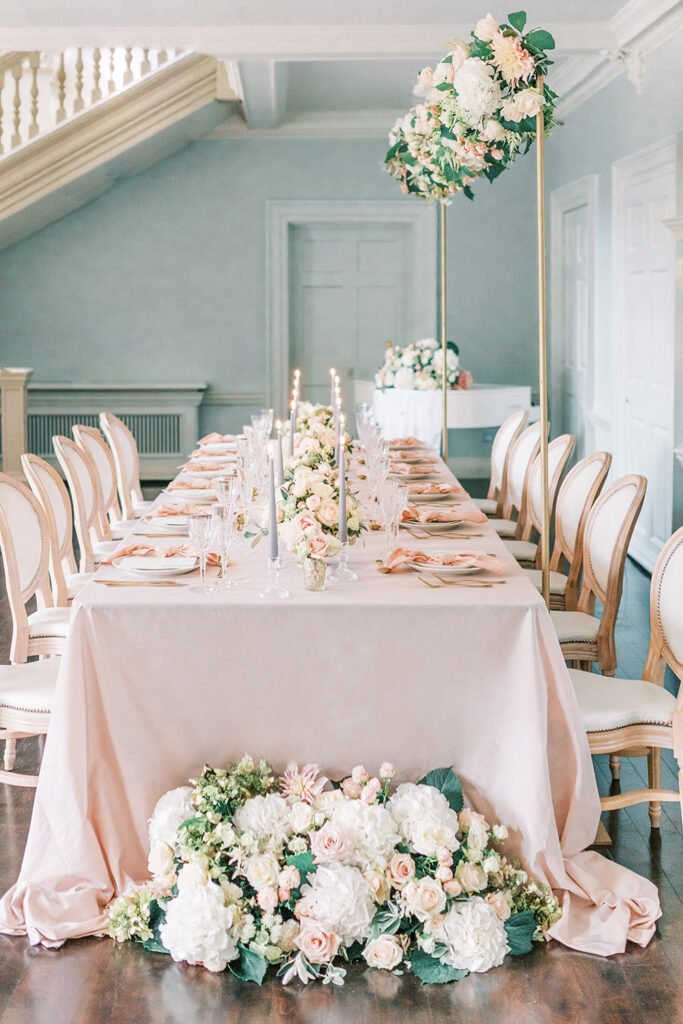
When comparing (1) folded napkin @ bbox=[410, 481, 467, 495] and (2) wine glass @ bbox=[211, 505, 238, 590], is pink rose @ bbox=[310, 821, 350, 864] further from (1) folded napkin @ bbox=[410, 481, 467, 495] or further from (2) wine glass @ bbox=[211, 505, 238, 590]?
(1) folded napkin @ bbox=[410, 481, 467, 495]

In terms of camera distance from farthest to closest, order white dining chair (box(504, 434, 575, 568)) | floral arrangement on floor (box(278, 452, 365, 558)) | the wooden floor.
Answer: white dining chair (box(504, 434, 575, 568))
floral arrangement on floor (box(278, 452, 365, 558))
the wooden floor

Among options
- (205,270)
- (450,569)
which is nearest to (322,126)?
(205,270)

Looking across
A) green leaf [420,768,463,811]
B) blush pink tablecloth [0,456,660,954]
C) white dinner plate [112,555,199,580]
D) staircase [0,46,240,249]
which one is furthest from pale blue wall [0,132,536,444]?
green leaf [420,768,463,811]

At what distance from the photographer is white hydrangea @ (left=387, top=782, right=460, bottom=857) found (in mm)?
2592

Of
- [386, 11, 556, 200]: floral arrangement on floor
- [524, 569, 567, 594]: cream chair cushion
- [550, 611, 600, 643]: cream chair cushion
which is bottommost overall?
[550, 611, 600, 643]: cream chair cushion

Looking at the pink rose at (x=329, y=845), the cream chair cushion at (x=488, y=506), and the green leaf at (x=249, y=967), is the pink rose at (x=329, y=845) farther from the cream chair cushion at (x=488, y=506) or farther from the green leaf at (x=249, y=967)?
the cream chair cushion at (x=488, y=506)

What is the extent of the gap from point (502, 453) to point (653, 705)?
9.67 ft

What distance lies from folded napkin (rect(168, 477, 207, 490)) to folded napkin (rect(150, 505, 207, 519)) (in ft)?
1.44

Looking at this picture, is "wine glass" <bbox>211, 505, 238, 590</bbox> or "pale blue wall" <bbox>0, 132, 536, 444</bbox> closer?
"wine glass" <bbox>211, 505, 238, 590</bbox>

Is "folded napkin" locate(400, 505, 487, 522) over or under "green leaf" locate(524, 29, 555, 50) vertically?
under

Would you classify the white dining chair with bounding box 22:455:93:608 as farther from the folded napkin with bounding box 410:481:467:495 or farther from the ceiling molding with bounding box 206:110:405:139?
the ceiling molding with bounding box 206:110:405:139

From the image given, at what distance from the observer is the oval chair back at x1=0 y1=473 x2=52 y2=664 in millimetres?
3457

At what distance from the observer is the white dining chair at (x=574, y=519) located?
13.4 ft

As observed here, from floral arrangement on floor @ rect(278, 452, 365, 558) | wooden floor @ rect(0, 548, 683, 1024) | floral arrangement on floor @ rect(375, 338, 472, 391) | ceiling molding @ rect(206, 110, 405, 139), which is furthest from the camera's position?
ceiling molding @ rect(206, 110, 405, 139)
